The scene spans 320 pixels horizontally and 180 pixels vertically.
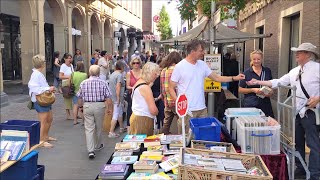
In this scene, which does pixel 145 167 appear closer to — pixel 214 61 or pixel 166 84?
pixel 166 84

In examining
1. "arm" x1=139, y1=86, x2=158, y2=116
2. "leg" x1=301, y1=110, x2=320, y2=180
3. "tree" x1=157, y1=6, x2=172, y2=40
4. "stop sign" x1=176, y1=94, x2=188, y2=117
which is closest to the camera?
"stop sign" x1=176, y1=94, x2=188, y2=117

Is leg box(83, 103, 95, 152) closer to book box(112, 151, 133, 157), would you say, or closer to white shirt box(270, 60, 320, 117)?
book box(112, 151, 133, 157)

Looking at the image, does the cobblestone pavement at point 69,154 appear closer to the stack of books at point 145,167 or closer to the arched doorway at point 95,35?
the stack of books at point 145,167

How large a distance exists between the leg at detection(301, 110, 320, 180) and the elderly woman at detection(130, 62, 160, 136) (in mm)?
1992

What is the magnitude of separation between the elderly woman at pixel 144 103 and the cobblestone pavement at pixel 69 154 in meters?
1.17

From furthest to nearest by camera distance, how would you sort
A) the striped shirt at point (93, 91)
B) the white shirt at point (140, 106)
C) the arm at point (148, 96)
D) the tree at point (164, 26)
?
the tree at point (164, 26) → the striped shirt at point (93, 91) → the white shirt at point (140, 106) → the arm at point (148, 96)

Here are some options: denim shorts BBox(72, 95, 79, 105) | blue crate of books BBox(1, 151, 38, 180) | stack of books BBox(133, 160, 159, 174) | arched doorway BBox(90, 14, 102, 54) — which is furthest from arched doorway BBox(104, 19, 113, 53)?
stack of books BBox(133, 160, 159, 174)

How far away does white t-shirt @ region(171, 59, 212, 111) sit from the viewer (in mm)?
4816

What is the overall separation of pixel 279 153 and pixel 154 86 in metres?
4.03

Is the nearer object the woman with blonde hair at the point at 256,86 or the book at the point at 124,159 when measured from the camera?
the book at the point at 124,159

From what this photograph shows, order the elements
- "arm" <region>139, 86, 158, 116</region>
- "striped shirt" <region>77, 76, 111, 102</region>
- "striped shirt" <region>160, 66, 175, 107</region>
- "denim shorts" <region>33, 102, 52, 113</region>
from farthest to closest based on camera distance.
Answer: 1. "denim shorts" <region>33, 102, 52, 113</region>
2. "striped shirt" <region>77, 76, 111, 102</region>
3. "striped shirt" <region>160, 66, 175, 107</region>
4. "arm" <region>139, 86, 158, 116</region>

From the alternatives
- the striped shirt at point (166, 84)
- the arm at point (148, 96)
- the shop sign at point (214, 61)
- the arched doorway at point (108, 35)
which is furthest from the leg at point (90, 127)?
the arched doorway at point (108, 35)

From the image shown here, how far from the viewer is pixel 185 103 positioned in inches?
139

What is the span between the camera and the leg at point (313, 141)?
451 centimetres
